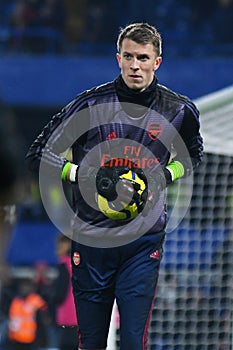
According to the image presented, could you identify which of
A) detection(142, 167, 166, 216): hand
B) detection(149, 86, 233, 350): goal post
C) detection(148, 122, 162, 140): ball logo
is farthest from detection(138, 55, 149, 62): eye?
detection(149, 86, 233, 350): goal post

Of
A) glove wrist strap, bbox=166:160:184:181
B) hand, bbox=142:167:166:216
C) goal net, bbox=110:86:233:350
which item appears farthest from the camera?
goal net, bbox=110:86:233:350

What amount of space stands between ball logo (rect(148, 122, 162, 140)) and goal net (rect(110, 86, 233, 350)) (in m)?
1.86

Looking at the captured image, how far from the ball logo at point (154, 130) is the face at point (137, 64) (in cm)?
17

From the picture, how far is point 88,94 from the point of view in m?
4.07

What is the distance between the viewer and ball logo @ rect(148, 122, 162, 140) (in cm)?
402

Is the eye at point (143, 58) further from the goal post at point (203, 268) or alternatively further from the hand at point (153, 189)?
the goal post at point (203, 268)

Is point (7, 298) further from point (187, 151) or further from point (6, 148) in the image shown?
point (6, 148)

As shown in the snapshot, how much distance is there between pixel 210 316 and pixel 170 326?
403mm

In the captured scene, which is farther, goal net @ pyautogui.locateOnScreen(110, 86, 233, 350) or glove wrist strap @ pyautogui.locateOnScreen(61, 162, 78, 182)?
goal net @ pyautogui.locateOnScreen(110, 86, 233, 350)

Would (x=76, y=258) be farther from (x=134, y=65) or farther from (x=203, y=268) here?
(x=203, y=268)

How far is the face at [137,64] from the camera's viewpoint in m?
3.94

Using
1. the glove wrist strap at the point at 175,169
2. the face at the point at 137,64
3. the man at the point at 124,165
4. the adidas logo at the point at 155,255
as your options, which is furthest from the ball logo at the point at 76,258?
the face at the point at 137,64

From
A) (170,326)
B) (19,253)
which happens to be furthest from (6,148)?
(19,253)

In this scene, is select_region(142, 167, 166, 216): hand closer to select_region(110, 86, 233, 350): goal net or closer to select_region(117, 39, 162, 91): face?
select_region(117, 39, 162, 91): face
